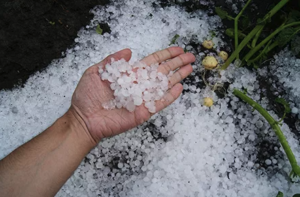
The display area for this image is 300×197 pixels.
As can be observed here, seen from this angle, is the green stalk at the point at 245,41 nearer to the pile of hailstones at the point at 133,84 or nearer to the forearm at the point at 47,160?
the pile of hailstones at the point at 133,84

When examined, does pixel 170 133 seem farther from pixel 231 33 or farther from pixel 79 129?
pixel 231 33

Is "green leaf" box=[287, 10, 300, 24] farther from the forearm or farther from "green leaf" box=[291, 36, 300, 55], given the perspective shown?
the forearm

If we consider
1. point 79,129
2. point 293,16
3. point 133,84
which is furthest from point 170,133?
point 293,16

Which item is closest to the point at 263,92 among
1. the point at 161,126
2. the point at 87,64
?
the point at 161,126

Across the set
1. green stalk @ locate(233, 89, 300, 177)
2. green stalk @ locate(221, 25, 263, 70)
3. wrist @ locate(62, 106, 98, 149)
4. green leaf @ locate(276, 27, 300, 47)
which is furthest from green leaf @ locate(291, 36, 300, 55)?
wrist @ locate(62, 106, 98, 149)

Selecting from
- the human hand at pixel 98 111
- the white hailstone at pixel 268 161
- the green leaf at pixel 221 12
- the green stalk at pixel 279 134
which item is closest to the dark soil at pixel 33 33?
the human hand at pixel 98 111

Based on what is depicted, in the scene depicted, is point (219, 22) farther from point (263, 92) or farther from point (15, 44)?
point (15, 44)

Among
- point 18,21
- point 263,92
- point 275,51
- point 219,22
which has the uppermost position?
point 18,21
